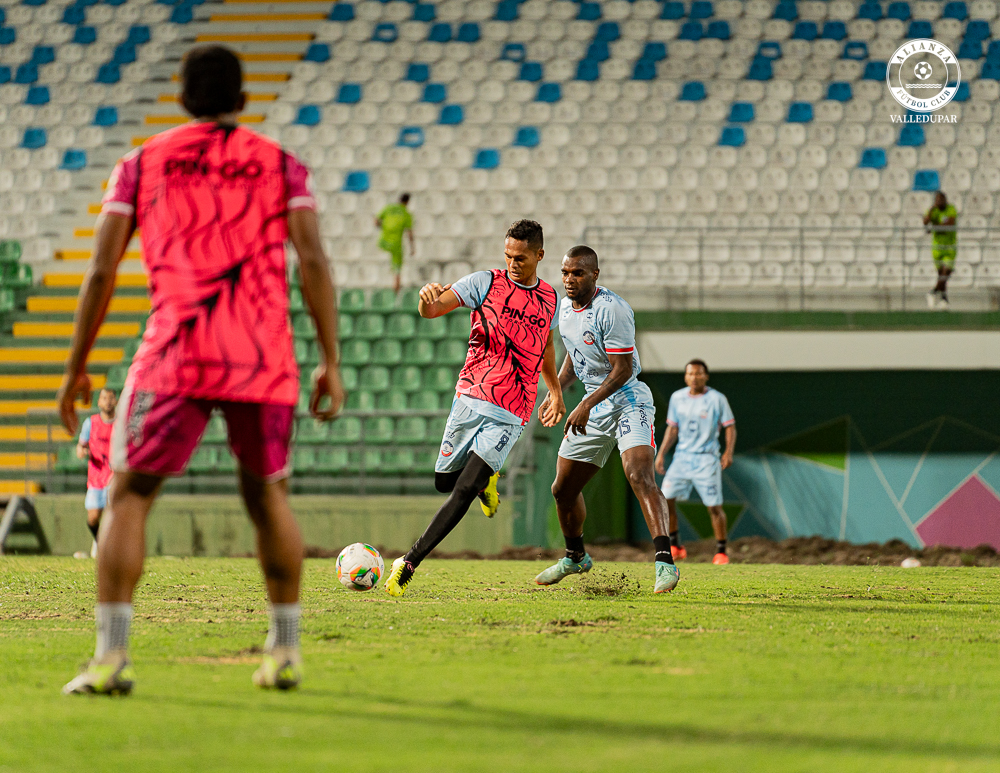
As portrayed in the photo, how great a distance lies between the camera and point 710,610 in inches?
255

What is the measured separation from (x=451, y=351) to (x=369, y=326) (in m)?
1.33

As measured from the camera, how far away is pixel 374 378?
634 inches

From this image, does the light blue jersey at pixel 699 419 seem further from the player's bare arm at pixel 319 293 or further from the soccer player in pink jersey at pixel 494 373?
the player's bare arm at pixel 319 293

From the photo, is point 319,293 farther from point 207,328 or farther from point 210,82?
point 210,82

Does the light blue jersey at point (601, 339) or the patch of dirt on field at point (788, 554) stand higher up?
the light blue jersey at point (601, 339)

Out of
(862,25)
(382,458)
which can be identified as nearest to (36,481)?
(382,458)

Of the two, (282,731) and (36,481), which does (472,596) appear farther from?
(36,481)

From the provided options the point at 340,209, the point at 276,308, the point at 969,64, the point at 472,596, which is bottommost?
the point at 472,596

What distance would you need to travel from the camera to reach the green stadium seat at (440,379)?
15.7 metres

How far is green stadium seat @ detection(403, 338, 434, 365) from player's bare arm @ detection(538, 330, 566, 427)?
8.64 meters

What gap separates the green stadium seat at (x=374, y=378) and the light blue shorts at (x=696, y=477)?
4569 millimetres

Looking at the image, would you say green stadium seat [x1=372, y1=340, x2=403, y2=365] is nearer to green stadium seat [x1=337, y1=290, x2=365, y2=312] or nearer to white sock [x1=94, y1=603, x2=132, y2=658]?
green stadium seat [x1=337, y1=290, x2=365, y2=312]

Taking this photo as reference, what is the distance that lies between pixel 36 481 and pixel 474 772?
13.9m

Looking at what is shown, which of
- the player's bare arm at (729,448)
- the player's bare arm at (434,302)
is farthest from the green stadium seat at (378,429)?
the player's bare arm at (434,302)
